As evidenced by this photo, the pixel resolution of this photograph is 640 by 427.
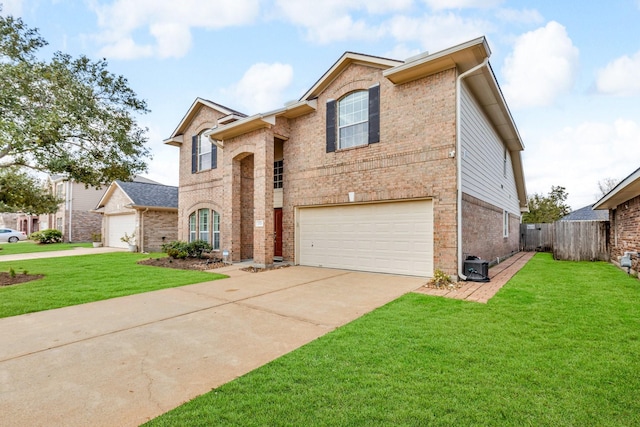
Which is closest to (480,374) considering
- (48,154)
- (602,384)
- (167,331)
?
(602,384)

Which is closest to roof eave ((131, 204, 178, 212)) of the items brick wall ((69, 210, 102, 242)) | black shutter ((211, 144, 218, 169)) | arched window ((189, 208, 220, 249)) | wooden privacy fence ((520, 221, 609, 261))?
arched window ((189, 208, 220, 249))

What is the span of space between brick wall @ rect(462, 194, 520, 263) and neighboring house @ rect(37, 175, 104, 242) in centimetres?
2995

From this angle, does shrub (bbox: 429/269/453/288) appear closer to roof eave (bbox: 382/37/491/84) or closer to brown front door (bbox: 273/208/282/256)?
roof eave (bbox: 382/37/491/84)

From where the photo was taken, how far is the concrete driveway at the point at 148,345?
2.64m

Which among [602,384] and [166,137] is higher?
[166,137]

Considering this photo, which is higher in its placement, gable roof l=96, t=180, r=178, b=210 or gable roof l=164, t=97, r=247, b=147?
gable roof l=164, t=97, r=247, b=147

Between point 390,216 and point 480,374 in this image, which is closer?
point 480,374

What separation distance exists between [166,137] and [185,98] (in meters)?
2.30

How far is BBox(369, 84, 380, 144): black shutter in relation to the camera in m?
9.13

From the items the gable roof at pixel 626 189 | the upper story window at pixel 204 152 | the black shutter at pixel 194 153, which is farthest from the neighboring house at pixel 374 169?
the gable roof at pixel 626 189

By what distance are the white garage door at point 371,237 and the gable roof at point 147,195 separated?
11531mm

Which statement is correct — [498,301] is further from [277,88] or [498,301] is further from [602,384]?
[277,88]

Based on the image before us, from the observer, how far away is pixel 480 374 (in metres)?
3.01

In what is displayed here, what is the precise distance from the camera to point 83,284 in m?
7.84
